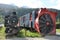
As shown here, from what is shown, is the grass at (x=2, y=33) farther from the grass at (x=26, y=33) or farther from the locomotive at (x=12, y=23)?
the grass at (x=26, y=33)

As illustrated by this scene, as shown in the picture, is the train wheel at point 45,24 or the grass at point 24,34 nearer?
the grass at point 24,34

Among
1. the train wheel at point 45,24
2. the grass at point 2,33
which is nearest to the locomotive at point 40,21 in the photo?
the train wheel at point 45,24

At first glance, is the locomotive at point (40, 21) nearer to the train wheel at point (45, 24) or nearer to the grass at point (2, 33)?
the train wheel at point (45, 24)

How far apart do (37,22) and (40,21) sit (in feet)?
0.18

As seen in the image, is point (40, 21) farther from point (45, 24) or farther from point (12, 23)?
point (12, 23)

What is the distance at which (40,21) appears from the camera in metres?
3.22

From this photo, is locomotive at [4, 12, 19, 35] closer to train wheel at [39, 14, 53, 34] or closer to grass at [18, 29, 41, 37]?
grass at [18, 29, 41, 37]

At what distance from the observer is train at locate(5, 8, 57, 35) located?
3.15 meters

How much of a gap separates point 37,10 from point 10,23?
0.47 meters

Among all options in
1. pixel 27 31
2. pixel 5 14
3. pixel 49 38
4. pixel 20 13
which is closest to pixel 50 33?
pixel 49 38

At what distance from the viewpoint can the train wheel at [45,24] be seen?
3215mm

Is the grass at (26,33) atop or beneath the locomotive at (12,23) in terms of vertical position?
beneath

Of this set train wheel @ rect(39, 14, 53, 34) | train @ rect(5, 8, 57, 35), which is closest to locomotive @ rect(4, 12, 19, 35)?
train @ rect(5, 8, 57, 35)

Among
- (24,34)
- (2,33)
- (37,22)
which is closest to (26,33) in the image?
(24,34)
